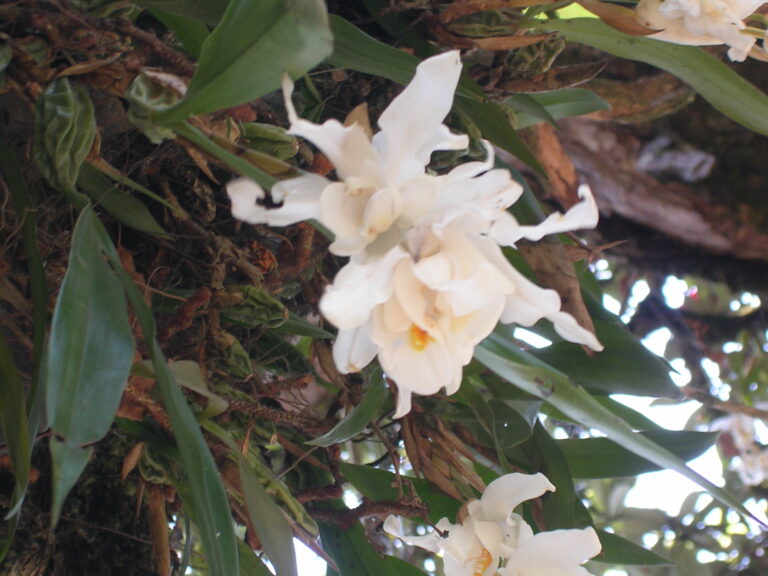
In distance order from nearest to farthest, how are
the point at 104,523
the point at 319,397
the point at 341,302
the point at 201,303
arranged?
1. the point at 341,302
2. the point at 201,303
3. the point at 104,523
4. the point at 319,397

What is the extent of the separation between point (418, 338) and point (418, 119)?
10cm

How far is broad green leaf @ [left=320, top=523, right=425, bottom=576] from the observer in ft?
2.17

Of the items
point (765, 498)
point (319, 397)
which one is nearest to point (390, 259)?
point (319, 397)

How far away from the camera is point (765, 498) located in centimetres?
160

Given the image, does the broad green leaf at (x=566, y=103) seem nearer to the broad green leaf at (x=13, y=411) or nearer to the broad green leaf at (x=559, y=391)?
the broad green leaf at (x=559, y=391)

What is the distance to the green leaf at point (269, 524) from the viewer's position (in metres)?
0.49

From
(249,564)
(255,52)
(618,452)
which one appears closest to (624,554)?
(618,452)

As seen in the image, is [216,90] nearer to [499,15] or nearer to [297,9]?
[297,9]

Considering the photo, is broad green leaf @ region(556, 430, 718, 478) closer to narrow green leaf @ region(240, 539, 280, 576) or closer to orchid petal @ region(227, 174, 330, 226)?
narrow green leaf @ region(240, 539, 280, 576)

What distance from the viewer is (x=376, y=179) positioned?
14.3 inches

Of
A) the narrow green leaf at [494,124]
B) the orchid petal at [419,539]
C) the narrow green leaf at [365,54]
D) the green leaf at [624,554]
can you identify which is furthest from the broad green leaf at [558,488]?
the narrow green leaf at [365,54]

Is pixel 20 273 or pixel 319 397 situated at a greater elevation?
pixel 20 273

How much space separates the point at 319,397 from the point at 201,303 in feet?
1.69

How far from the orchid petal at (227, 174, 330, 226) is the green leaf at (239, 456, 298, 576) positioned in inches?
8.6
